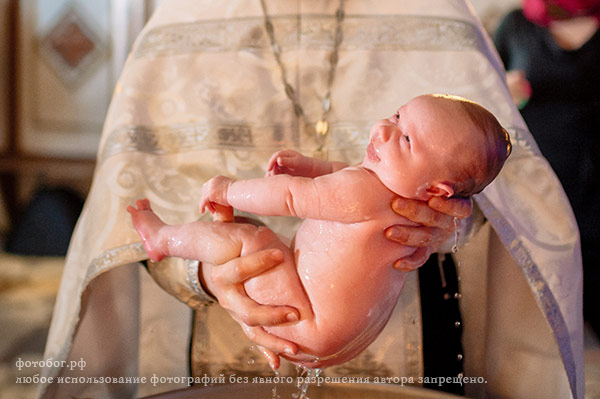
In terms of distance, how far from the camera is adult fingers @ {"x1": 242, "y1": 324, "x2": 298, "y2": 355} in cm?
94

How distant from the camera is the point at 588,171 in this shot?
8.86 ft

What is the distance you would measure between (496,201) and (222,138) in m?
0.58

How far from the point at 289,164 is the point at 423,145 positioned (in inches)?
9.9

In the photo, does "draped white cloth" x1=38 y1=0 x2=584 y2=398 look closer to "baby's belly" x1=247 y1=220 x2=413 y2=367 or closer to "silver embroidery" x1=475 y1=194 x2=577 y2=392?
"silver embroidery" x1=475 y1=194 x2=577 y2=392

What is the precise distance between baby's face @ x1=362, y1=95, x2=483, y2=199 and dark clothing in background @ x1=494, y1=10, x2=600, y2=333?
2.06 metres

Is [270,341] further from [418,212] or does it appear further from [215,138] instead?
[215,138]

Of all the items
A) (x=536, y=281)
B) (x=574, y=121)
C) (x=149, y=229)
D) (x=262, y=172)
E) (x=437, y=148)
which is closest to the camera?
(x=437, y=148)

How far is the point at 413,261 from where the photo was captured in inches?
36.9

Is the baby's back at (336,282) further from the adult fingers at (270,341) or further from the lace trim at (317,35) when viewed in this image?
the lace trim at (317,35)

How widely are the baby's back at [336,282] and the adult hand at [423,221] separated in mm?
16

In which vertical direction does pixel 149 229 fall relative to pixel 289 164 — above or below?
below

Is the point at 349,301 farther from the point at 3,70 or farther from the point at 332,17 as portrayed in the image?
the point at 3,70

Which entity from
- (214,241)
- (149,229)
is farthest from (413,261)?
(149,229)

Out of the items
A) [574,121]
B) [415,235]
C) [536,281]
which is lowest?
[574,121]
